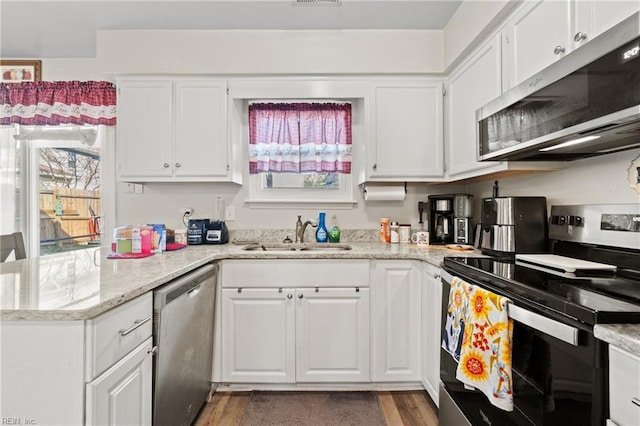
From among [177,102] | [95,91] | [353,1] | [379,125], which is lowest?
[379,125]

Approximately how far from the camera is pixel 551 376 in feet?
3.09

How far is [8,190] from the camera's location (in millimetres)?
2701

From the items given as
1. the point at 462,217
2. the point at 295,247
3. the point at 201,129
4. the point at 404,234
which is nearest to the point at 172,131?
the point at 201,129

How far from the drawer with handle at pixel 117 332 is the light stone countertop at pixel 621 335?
1.26 meters

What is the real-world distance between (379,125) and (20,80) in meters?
2.90

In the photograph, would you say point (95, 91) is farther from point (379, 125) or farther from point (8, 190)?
point (379, 125)

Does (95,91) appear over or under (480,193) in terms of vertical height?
over

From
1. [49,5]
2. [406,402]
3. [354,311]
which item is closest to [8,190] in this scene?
[49,5]

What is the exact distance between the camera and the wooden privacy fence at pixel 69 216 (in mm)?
2754

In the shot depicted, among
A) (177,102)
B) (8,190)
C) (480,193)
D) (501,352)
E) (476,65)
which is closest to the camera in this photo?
(501,352)

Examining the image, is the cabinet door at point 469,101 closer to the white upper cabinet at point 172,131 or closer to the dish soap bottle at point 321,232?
the dish soap bottle at point 321,232

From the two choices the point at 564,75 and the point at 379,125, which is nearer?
the point at 564,75

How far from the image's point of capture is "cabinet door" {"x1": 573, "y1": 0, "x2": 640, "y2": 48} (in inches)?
40.5

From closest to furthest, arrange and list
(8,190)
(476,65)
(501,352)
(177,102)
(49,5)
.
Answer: (501,352) < (476,65) < (49,5) < (177,102) < (8,190)
